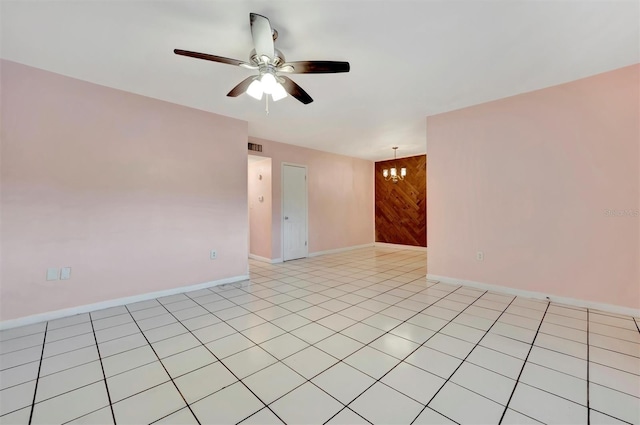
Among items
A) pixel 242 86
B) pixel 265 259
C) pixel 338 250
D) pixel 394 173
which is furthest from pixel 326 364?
pixel 394 173

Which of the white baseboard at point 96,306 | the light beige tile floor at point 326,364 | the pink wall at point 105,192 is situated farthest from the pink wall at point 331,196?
the light beige tile floor at point 326,364

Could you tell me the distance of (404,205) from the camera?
7.07 m

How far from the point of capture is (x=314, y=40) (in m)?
2.22

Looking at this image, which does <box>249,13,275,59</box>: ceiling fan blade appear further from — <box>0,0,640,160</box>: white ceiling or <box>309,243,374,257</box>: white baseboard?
<box>309,243,374,257</box>: white baseboard

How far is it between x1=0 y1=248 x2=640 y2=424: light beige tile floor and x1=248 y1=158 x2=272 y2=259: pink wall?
248 centimetres

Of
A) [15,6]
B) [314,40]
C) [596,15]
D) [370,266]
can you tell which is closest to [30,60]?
[15,6]

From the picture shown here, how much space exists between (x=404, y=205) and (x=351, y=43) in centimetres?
536

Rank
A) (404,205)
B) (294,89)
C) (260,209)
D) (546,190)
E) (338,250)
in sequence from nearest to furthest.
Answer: (294,89) → (546,190) → (260,209) → (338,250) → (404,205)

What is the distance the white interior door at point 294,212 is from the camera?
223 inches

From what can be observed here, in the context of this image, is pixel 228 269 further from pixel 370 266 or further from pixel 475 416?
pixel 475 416

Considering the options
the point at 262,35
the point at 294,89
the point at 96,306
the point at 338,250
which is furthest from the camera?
the point at 338,250

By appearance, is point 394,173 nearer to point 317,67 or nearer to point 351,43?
point 351,43

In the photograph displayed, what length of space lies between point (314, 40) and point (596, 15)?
2.11 meters

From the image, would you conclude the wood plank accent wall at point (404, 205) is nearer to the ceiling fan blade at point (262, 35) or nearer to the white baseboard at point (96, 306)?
the white baseboard at point (96, 306)
